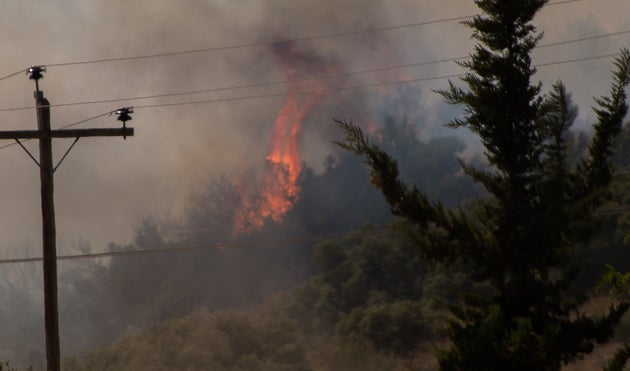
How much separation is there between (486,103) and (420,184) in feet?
177

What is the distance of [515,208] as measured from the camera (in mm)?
15164

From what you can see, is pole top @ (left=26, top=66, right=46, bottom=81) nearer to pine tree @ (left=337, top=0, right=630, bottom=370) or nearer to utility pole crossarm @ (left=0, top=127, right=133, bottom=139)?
utility pole crossarm @ (left=0, top=127, right=133, bottom=139)

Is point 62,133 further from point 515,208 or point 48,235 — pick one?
point 515,208

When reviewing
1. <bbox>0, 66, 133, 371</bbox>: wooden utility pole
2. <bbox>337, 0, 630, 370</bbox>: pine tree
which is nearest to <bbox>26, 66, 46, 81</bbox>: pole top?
<bbox>0, 66, 133, 371</bbox>: wooden utility pole

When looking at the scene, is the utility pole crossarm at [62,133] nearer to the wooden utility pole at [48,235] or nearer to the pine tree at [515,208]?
Answer: the wooden utility pole at [48,235]

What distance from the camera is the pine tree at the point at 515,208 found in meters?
13.8

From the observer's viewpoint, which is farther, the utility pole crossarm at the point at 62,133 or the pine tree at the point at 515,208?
the utility pole crossarm at the point at 62,133

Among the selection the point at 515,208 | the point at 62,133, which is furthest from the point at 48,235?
the point at 515,208

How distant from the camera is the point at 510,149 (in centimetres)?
1568

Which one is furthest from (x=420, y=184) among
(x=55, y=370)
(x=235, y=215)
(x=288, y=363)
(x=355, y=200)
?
(x=55, y=370)

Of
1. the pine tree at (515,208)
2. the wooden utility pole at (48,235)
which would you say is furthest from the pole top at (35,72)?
the pine tree at (515,208)

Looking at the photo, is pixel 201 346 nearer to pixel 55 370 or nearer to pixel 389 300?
pixel 389 300

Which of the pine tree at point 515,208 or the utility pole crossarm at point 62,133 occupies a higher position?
the utility pole crossarm at point 62,133

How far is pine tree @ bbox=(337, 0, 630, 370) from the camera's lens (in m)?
13.8
